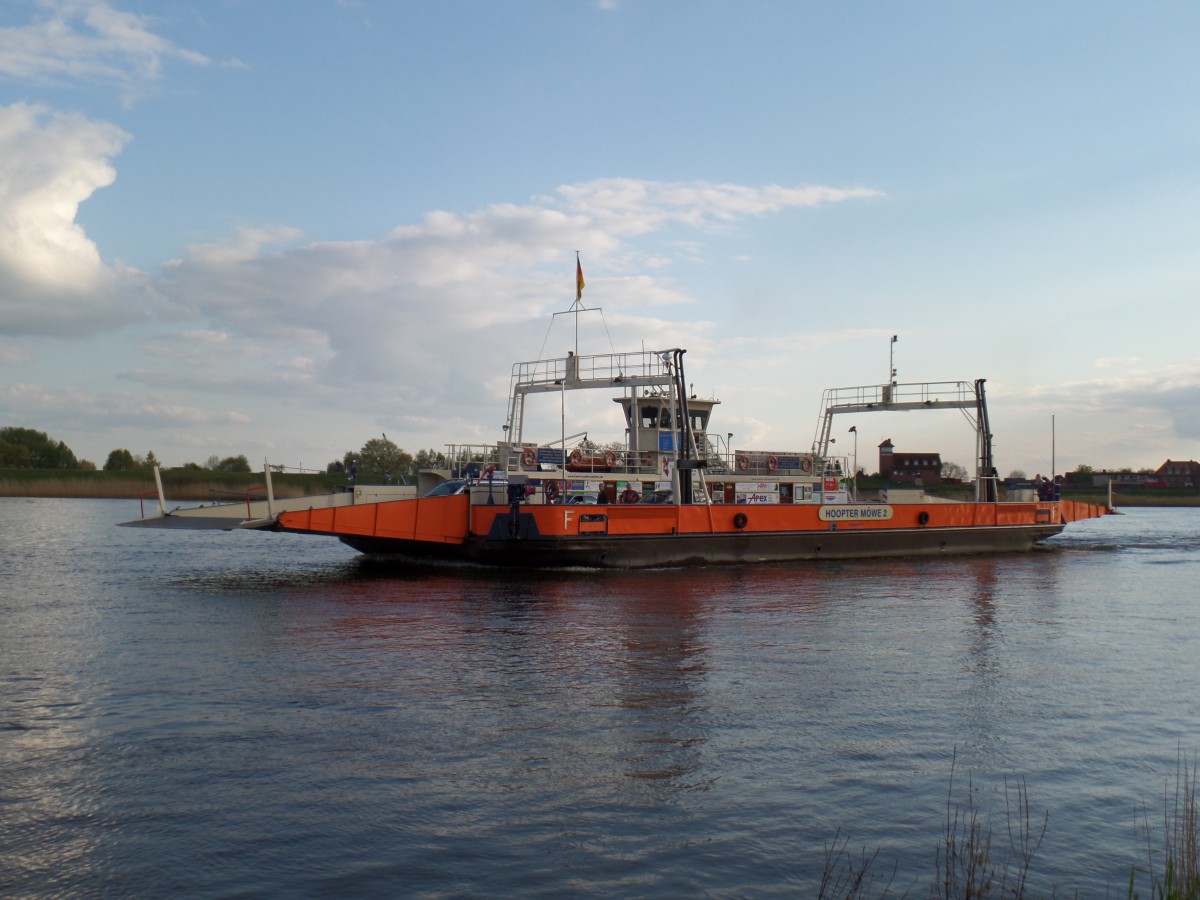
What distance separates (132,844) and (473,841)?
2533 mm

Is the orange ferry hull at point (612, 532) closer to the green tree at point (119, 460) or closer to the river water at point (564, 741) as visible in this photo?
the river water at point (564, 741)

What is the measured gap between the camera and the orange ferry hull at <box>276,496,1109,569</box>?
82.0 ft

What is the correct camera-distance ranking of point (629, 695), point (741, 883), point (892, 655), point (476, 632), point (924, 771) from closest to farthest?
point (741, 883), point (924, 771), point (629, 695), point (892, 655), point (476, 632)

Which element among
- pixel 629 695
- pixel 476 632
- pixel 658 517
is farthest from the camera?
pixel 658 517

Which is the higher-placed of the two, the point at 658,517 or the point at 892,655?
the point at 658,517

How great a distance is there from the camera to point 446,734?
32.3ft

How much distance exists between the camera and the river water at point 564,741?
6.80 m

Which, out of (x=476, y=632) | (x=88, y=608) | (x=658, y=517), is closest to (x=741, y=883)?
(x=476, y=632)

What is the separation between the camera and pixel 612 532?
2608 cm

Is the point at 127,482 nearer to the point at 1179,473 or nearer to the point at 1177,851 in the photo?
the point at 1177,851

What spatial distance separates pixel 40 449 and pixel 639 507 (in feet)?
371

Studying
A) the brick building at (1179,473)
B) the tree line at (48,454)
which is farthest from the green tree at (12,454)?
the brick building at (1179,473)

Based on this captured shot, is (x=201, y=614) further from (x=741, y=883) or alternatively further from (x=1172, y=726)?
(x=1172, y=726)

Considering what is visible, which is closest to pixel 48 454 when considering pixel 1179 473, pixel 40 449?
pixel 40 449
